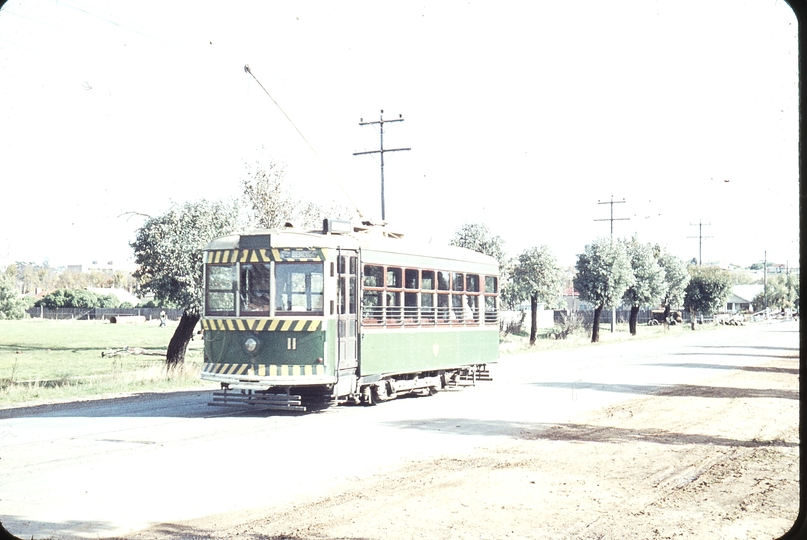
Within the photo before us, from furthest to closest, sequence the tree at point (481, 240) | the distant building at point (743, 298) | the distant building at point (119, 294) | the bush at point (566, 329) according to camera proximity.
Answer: the distant building at point (743, 298)
the distant building at point (119, 294)
the bush at point (566, 329)
the tree at point (481, 240)

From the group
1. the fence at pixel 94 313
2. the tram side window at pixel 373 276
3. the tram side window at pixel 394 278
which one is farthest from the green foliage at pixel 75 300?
the tram side window at pixel 373 276

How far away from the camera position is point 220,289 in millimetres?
15336

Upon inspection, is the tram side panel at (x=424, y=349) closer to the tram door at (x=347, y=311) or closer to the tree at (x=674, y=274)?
the tram door at (x=347, y=311)

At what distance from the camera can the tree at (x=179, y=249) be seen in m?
24.5

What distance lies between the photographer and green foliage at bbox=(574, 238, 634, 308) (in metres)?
54.4

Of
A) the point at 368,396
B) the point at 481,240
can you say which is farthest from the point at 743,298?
the point at 368,396

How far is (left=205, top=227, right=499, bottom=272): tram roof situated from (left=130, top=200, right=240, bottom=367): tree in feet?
29.8

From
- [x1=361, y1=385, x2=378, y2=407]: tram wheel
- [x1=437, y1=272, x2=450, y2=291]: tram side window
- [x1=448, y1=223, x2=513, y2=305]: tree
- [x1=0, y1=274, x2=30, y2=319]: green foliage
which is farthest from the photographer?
[x1=0, y1=274, x2=30, y2=319]: green foliage

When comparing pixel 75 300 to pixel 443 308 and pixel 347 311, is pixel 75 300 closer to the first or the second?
pixel 443 308

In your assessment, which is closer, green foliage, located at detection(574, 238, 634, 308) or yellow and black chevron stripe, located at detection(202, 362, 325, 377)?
yellow and black chevron stripe, located at detection(202, 362, 325, 377)

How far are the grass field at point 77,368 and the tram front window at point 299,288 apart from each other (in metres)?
6.67

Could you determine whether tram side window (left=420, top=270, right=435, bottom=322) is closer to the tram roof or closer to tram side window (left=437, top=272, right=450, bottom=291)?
tram side window (left=437, top=272, right=450, bottom=291)

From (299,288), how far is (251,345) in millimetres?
1359

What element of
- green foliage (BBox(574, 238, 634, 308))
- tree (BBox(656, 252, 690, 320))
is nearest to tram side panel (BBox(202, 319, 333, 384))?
green foliage (BBox(574, 238, 634, 308))
